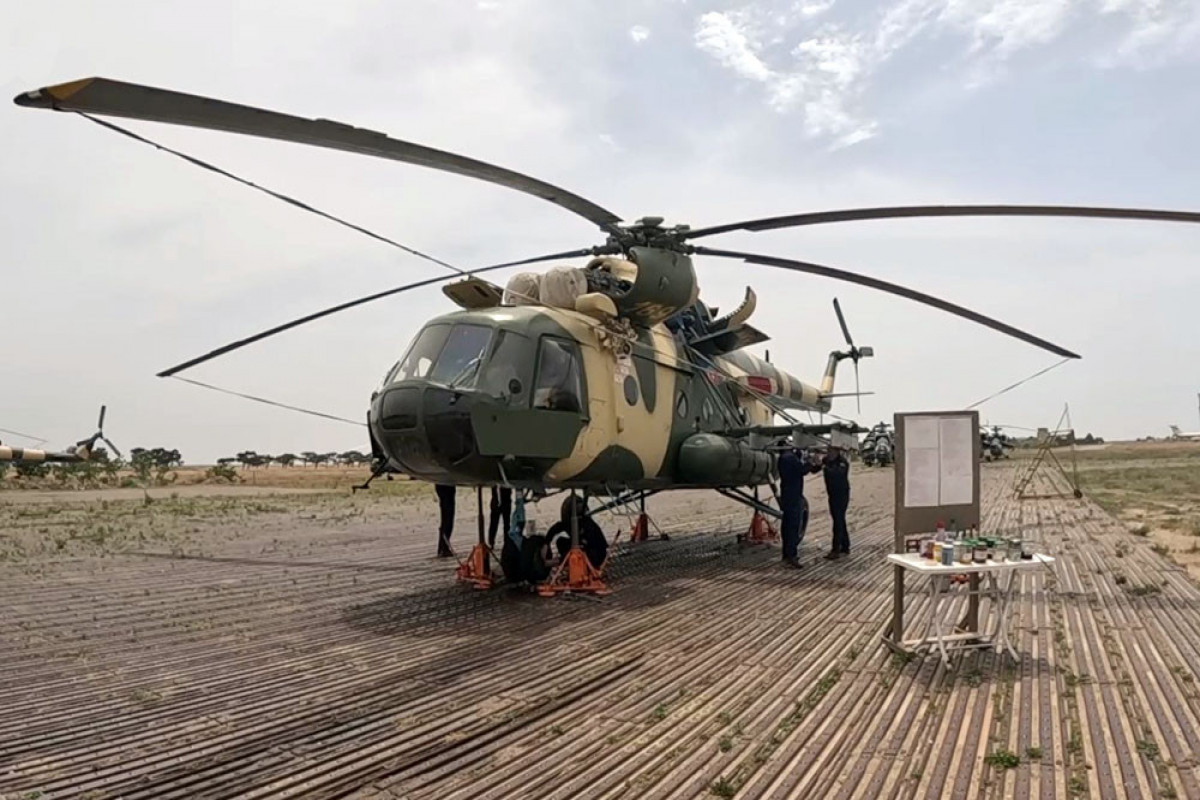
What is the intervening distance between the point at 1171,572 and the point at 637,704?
8667 mm

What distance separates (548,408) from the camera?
9.52 meters

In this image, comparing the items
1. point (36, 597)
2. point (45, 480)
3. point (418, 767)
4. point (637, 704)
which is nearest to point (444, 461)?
point (637, 704)

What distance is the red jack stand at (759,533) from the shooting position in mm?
15460

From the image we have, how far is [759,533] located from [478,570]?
21.8ft

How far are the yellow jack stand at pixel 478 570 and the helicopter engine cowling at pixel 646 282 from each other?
3520 mm

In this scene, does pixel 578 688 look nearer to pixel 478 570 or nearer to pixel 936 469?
pixel 936 469

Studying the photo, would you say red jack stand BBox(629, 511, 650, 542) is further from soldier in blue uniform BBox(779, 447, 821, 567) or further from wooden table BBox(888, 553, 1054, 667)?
wooden table BBox(888, 553, 1054, 667)

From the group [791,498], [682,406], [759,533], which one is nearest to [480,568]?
[682,406]

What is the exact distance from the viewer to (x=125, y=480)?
1620 inches

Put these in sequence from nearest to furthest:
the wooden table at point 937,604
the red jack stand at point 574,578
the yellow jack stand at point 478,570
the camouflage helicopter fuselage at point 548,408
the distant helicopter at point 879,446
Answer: the wooden table at point 937,604, the camouflage helicopter fuselage at point 548,408, the red jack stand at point 574,578, the yellow jack stand at point 478,570, the distant helicopter at point 879,446

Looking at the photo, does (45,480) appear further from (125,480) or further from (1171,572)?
(1171,572)

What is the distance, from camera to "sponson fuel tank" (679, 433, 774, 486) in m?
12.1

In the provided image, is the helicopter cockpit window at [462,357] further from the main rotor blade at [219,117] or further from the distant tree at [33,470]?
the distant tree at [33,470]

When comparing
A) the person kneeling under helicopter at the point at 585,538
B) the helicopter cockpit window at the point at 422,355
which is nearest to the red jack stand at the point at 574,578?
the person kneeling under helicopter at the point at 585,538
